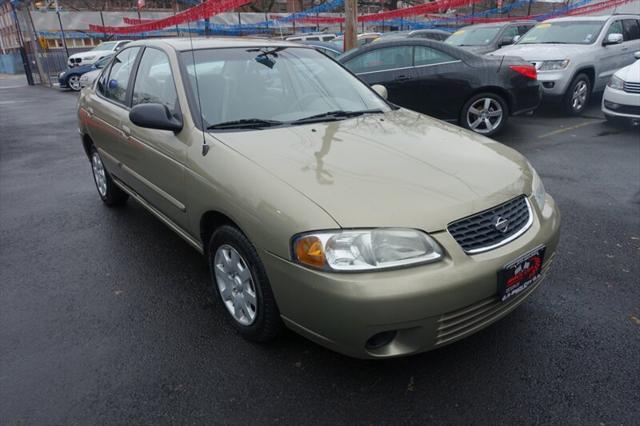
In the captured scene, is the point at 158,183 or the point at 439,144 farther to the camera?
the point at 158,183

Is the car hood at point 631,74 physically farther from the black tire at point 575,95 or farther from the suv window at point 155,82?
the suv window at point 155,82

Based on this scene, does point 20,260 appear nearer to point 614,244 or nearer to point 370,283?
point 370,283

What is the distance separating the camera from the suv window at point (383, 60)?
725 centimetres

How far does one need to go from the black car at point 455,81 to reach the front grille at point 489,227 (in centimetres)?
499

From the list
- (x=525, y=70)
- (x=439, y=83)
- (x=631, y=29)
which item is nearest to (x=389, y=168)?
(x=439, y=83)

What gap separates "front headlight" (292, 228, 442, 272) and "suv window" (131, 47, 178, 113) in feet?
5.10

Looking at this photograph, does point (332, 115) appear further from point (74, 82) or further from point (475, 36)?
point (74, 82)

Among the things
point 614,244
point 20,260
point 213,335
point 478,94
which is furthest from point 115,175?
point 478,94

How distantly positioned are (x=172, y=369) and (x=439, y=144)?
1974 millimetres

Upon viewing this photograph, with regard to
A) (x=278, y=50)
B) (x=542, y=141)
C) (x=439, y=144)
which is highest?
(x=278, y=50)

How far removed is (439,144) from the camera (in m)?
2.83

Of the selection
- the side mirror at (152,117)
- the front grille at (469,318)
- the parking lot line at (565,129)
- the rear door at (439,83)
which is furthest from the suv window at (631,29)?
the side mirror at (152,117)

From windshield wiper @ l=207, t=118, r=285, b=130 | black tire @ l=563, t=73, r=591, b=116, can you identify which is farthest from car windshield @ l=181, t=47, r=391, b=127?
black tire @ l=563, t=73, r=591, b=116

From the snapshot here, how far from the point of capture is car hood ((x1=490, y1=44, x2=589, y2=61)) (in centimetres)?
813
